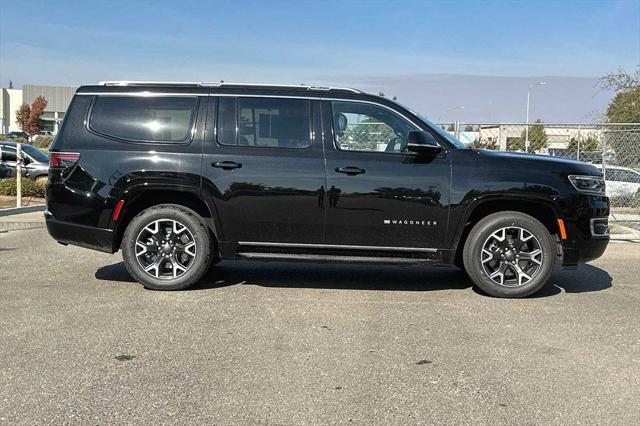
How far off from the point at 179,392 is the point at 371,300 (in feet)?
8.94

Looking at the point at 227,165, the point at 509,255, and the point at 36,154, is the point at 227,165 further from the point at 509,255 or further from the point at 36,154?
the point at 36,154

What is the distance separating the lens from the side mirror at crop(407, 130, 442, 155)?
593cm

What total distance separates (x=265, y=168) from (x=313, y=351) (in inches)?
85.6

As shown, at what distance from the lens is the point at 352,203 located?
610 centimetres

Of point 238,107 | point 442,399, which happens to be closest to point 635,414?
point 442,399

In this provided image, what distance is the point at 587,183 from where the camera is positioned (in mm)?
→ 6227

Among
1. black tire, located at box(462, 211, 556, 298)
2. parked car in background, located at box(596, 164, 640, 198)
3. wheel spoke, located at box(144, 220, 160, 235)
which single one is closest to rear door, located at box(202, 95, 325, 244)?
wheel spoke, located at box(144, 220, 160, 235)

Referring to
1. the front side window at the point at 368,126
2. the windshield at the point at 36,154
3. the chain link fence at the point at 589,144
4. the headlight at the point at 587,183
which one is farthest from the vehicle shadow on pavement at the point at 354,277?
the windshield at the point at 36,154

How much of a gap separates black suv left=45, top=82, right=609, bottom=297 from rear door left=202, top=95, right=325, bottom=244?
0.04 feet

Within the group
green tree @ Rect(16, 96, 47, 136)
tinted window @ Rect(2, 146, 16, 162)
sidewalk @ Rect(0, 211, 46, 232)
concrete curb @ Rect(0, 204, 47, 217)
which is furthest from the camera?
green tree @ Rect(16, 96, 47, 136)

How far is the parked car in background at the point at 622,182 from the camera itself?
1416 cm

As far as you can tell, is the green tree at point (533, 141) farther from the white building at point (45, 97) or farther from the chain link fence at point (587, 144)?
the white building at point (45, 97)

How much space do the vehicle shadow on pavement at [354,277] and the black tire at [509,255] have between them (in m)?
0.37

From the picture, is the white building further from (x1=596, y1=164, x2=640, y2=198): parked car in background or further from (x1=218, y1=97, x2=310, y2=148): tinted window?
A: (x1=218, y1=97, x2=310, y2=148): tinted window
